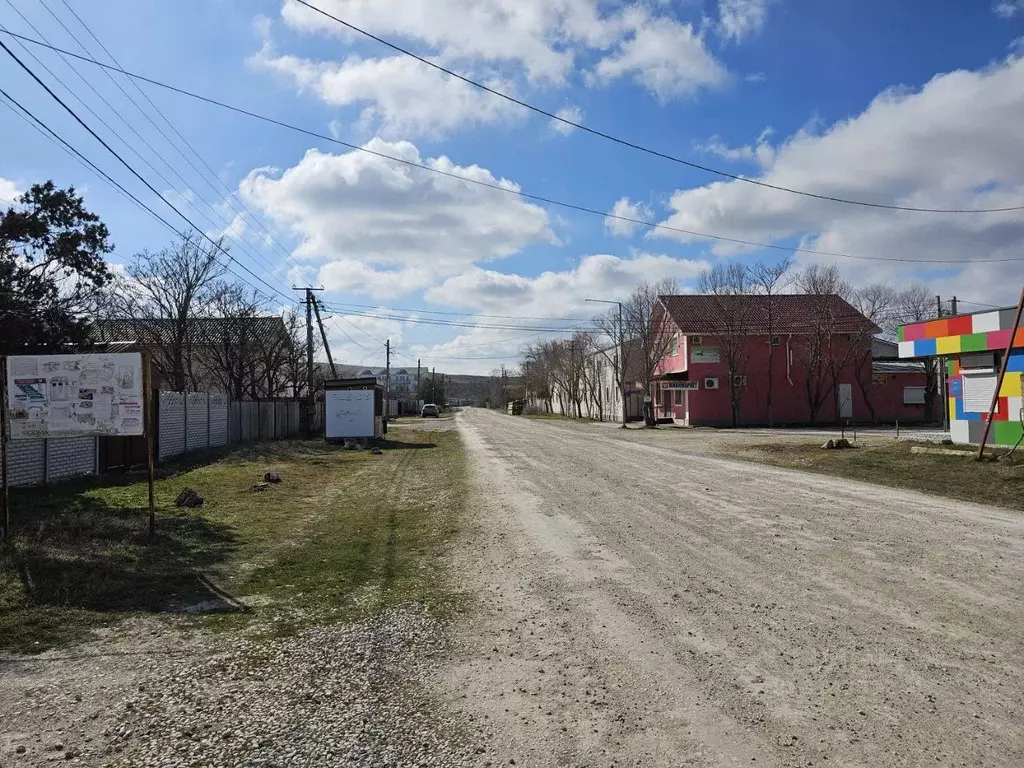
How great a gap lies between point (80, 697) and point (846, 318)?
5002cm

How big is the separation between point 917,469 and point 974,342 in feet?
16.4

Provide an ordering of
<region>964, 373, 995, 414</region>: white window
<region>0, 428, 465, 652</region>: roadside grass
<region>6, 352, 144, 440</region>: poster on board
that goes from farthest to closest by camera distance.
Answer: <region>964, 373, 995, 414</region>: white window < <region>6, 352, 144, 440</region>: poster on board < <region>0, 428, 465, 652</region>: roadside grass

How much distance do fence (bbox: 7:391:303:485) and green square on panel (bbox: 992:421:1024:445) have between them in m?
21.5

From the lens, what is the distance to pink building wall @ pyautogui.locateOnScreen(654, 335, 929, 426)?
47375 millimetres

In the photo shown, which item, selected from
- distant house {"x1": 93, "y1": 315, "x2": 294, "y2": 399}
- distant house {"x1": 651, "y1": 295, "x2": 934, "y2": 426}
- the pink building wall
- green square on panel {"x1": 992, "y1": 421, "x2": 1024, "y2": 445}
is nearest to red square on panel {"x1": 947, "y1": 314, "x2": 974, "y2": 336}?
green square on panel {"x1": 992, "y1": 421, "x2": 1024, "y2": 445}

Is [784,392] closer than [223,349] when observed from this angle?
No

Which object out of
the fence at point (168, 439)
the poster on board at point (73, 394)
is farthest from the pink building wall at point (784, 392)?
the poster on board at point (73, 394)

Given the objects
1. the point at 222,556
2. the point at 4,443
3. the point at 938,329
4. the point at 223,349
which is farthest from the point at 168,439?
the point at 938,329

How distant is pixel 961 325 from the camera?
1952 cm

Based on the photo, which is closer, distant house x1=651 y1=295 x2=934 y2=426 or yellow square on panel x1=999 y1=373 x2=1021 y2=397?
yellow square on panel x1=999 y1=373 x2=1021 y2=397

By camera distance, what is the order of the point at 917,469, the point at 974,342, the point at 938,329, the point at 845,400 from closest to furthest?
1. the point at 917,469
2. the point at 974,342
3. the point at 938,329
4. the point at 845,400

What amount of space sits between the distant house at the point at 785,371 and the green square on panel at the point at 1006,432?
90.5ft

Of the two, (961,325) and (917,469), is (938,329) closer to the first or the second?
(961,325)

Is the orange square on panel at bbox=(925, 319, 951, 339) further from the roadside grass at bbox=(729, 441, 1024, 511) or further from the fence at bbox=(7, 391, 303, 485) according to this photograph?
the fence at bbox=(7, 391, 303, 485)
